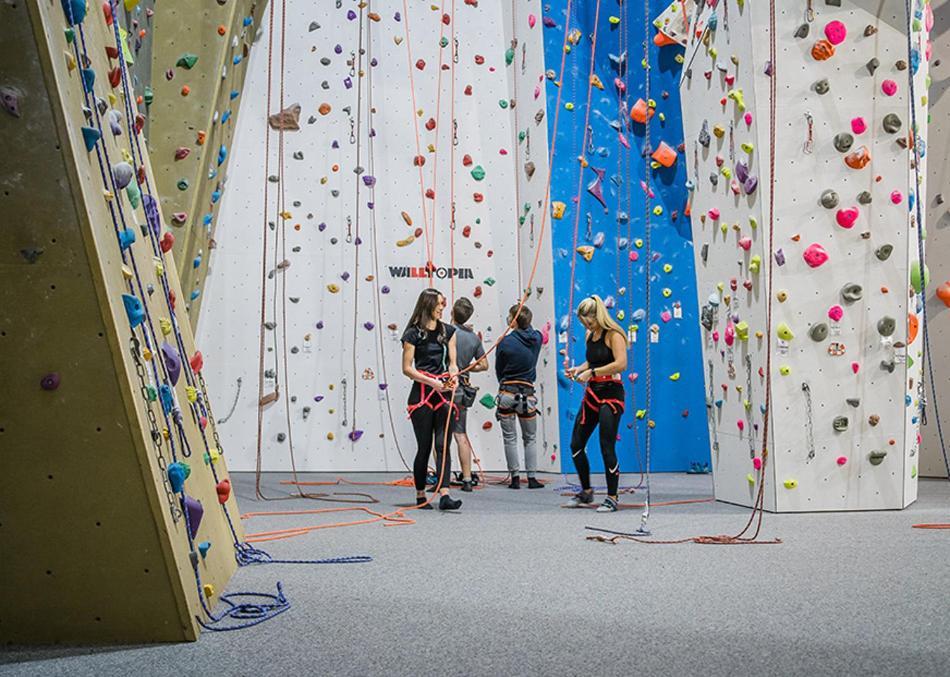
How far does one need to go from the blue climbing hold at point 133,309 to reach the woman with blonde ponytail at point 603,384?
9.35 ft

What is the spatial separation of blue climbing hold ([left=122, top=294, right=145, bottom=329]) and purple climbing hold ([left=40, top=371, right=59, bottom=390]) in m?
0.22

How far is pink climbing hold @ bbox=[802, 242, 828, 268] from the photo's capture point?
4.32 meters

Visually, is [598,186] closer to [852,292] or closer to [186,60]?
[852,292]

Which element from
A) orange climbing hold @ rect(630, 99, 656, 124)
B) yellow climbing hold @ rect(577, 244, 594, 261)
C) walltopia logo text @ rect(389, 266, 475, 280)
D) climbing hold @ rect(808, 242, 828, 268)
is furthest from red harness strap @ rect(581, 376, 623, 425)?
orange climbing hold @ rect(630, 99, 656, 124)

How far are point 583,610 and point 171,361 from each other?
4.28ft

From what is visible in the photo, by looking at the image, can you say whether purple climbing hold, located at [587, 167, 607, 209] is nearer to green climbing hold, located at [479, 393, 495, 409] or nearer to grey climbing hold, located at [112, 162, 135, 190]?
green climbing hold, located at [479, 393, 495, 409]

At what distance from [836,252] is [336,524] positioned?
8.97 ft

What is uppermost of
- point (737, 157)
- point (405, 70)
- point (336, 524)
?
point (405, 70)

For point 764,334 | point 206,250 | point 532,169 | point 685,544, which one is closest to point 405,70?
point 532,169

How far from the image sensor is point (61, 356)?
1.96 m

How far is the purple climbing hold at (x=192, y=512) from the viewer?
2209 mm

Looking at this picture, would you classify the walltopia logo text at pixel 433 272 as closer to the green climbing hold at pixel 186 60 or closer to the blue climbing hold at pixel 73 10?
the green climbing hold at pixel 186 60

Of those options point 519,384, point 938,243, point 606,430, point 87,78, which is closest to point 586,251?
point 519,384

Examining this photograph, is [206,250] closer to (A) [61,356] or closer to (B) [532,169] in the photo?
(B) [532,169]
